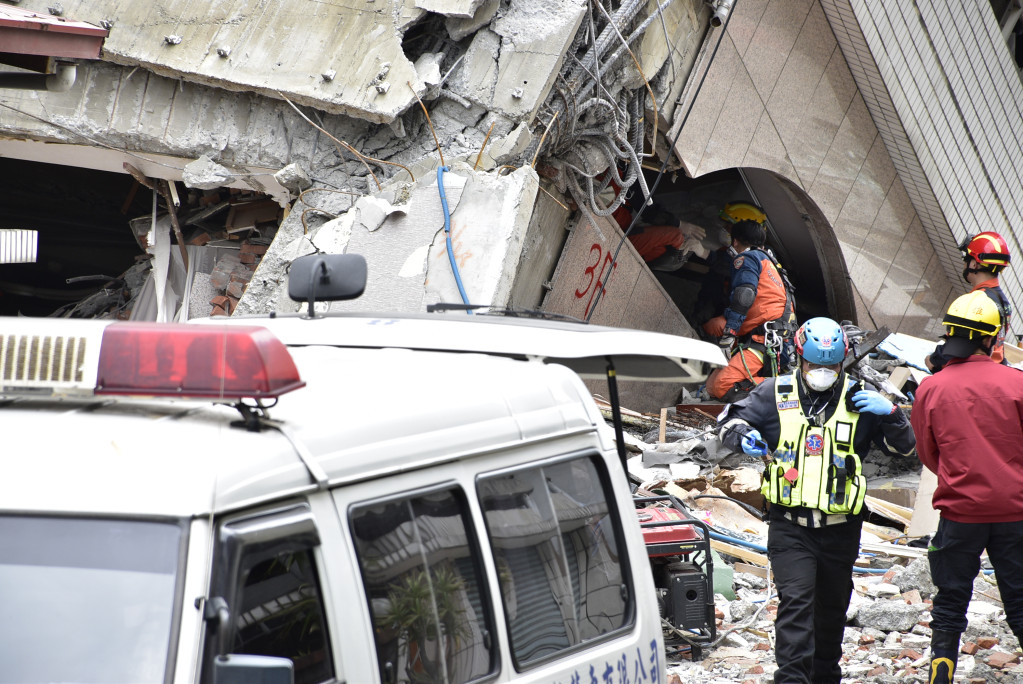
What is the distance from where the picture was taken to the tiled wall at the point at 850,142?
32.1 feet

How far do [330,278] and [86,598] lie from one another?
5.38ft

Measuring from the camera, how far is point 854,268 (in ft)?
38.0

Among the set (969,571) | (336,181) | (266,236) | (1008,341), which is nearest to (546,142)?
(336,181)

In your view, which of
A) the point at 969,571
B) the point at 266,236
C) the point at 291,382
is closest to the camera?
the point at 291,382

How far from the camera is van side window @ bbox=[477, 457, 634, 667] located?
8.64ft

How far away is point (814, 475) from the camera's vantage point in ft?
15.5

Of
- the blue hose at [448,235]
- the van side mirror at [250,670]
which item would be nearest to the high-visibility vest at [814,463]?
the blue hose at [448,235]

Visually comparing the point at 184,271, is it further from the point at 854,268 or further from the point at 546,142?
the point at 854,268

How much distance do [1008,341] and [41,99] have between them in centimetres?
1110

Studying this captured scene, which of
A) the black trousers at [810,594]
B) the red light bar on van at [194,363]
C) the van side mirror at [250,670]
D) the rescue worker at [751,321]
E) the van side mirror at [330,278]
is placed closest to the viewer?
the van side mirror at [250,670]

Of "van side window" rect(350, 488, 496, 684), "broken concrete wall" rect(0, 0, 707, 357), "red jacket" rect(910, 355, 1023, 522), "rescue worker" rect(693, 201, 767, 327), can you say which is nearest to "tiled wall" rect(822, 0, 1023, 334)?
"rescue worker" rect(693, 201, 767, 327)

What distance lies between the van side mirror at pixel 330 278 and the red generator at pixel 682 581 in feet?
8.43

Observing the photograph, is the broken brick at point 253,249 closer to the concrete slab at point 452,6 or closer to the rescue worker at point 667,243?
the concrete slab at point 452,6

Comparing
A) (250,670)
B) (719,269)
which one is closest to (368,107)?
(250,670)
